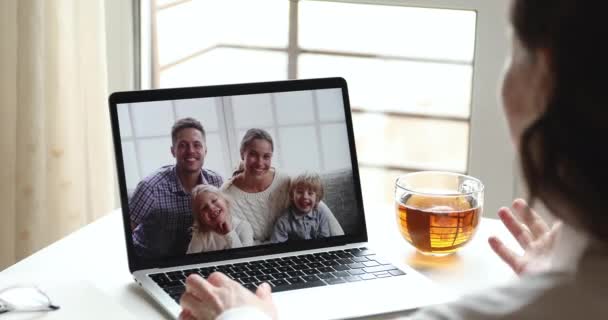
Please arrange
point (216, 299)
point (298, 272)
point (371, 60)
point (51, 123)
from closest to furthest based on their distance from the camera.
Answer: point (216, 299) < point (298, 272) < point (51, 123) < point (371, 60)

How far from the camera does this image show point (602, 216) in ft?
2.31

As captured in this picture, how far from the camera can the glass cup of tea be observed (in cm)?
131

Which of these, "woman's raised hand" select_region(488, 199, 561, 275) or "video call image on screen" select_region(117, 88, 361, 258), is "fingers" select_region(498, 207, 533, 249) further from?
"video call image on screen" select_region(117, 88, 361, 258)

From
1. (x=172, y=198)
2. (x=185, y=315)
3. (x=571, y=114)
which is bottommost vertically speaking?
(x=185, y=315)

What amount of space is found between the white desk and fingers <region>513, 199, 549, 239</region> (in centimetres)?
7

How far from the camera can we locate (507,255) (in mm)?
1258

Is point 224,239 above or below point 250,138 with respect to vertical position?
below

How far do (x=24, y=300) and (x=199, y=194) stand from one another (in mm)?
268

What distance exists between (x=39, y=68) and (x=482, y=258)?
3.07ft

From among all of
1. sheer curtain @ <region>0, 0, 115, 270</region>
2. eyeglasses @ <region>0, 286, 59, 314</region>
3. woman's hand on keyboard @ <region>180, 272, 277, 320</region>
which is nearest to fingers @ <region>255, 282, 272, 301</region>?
woman's hand on keyboard @ <region>180, 272, 277, 320</region>

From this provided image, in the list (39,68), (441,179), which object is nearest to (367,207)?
(441,179)

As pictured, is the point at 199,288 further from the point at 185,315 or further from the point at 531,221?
the point at 531,221

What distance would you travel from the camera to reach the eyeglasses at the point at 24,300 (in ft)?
3.69

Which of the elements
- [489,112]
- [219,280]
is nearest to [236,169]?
[219,280]
